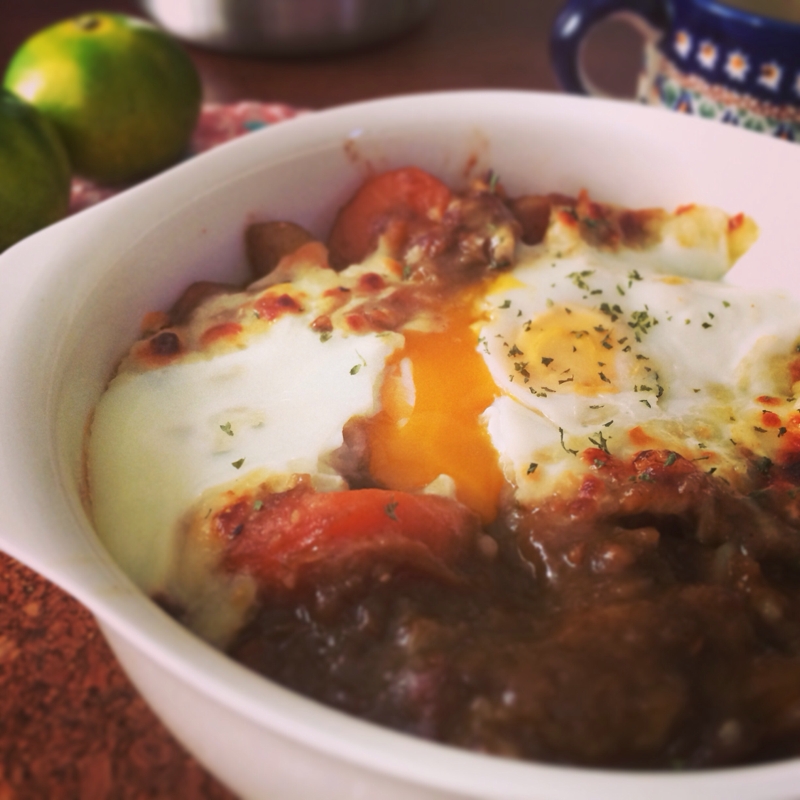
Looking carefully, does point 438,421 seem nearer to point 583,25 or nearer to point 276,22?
point 583,25

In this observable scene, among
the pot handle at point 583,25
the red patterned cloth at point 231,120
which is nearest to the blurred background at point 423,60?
the red patterned cloth at point 231,120

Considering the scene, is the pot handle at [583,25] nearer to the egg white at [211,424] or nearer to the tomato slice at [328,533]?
the egg white at [211,424]

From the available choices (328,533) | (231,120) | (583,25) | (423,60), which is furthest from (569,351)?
(423,60)

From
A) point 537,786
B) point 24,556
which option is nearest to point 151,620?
point 24,556

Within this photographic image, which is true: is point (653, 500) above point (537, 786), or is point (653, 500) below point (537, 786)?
below

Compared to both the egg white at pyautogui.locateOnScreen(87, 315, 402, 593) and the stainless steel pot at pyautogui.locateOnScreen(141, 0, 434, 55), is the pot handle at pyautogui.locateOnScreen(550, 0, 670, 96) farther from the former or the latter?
the egg white at pyautogui.locateOnScreen(87, 315, 402, 593)

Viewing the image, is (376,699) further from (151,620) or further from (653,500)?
(653,500)
